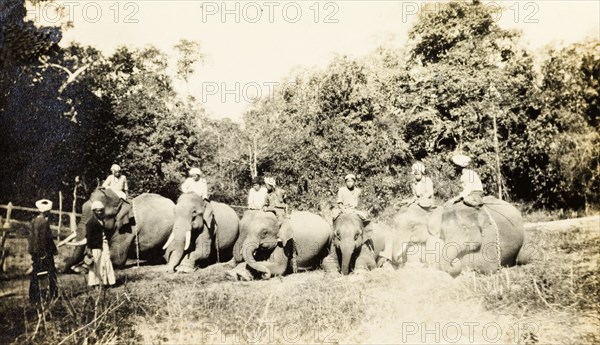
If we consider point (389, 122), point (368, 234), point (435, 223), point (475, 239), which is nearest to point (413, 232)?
point (435, 223)

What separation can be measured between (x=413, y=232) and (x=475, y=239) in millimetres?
1504

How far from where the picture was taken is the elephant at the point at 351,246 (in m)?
8.87

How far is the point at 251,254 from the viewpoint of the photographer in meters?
8.99

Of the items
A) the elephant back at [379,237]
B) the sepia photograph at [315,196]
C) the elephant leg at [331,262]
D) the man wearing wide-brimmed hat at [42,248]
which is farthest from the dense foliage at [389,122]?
the elephant leg at [331,262]

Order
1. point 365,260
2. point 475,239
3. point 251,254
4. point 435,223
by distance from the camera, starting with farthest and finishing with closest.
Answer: point 365,260 < point 251,254 < point 435,223 < point 475,239

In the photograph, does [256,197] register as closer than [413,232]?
No

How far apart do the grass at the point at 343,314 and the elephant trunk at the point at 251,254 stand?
3.92 feet

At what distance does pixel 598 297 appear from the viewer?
6.36m

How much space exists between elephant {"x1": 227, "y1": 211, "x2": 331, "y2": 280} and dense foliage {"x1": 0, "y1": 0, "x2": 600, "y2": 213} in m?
5.01

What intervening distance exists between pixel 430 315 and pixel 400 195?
39.4ft

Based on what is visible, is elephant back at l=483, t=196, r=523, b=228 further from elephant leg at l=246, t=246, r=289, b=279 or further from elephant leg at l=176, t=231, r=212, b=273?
elephant leg at l=176, t=231, r=212, b=273

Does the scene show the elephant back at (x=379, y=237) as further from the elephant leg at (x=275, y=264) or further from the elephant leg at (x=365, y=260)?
the elephant leg at (x=275, y=264)

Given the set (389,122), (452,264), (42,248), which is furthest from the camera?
(389,122)

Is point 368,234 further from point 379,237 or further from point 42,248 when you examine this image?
point 42,248
